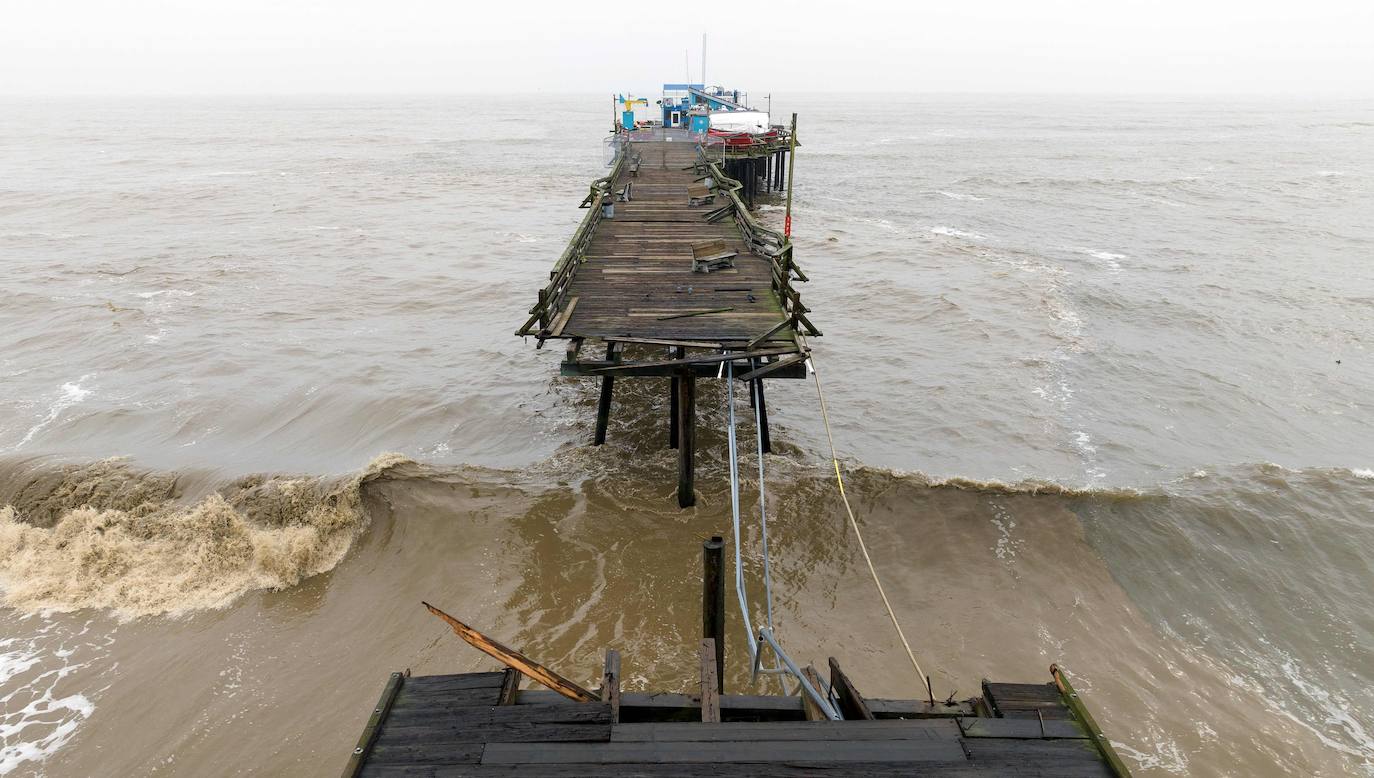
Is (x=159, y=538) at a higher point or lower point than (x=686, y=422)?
lower

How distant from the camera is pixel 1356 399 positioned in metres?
17.2

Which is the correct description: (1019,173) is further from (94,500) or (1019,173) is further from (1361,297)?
(94,500)

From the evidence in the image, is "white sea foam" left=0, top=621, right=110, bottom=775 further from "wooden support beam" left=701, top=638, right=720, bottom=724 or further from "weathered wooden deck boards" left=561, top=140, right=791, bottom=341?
"wooden support beam" left=701, top=638, right=720, bottom=724

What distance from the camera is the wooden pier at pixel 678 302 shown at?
11469 millimetres

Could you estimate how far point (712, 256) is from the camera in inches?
623

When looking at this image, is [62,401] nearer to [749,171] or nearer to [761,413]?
[761,413]

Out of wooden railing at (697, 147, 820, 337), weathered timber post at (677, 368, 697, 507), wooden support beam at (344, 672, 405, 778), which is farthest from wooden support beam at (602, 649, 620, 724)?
wooden railing at (697, 147, 820, 337)

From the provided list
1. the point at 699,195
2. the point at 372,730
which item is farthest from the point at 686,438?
the point at 699,195

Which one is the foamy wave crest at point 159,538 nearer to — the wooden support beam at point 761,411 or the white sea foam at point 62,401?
the white sea foam at point 62,401

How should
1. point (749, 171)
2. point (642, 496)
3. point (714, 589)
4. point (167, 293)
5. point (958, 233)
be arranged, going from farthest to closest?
point (749, 171) → point (958, 233) → point (167, 293) → point (642, 496) → point (714, 589)

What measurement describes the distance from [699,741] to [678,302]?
9541mm

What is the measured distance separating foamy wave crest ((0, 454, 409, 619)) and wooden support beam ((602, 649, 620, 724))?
7.82 meters

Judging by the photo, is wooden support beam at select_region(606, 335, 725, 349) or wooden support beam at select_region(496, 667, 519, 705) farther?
wooden support beam at select_region(606, 335, 725, 349)

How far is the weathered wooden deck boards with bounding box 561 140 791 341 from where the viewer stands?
1212 cm
